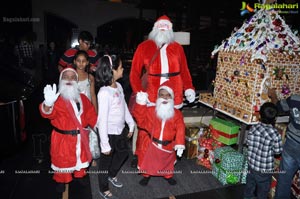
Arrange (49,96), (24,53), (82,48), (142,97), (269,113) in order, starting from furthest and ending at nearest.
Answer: (24,53) < (82,48) < (142,97) < (269,113) < (49,96)

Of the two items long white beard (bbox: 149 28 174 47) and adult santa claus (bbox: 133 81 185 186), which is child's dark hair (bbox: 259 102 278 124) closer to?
adult santa claus (bbox: 133 81 185 186)

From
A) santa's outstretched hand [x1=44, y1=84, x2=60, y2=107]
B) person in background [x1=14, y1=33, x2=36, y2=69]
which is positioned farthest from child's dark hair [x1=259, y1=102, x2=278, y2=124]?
person in background [x1=14, y1=33, x2=36, y2=69]

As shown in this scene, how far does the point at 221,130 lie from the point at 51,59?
886 centimetres

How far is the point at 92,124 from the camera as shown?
312 centimetres

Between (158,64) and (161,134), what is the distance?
939 mm

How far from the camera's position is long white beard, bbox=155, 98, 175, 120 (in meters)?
3.16

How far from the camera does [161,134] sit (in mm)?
3297

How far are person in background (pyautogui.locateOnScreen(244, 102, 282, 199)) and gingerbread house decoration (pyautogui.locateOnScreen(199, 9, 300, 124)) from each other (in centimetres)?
55

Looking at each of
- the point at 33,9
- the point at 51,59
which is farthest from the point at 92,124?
the point at 33,9

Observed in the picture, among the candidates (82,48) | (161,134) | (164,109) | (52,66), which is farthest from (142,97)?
(52,66)

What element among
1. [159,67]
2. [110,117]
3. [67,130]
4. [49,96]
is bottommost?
[67,130]

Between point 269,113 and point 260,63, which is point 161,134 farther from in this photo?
point 260,63

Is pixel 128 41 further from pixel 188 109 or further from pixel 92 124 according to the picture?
pixel 92 124

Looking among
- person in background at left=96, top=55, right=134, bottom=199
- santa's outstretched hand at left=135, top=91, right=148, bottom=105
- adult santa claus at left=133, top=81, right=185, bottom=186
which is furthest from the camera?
santa's outstretched hand at left=135, top=91, right=148, bottom=105
